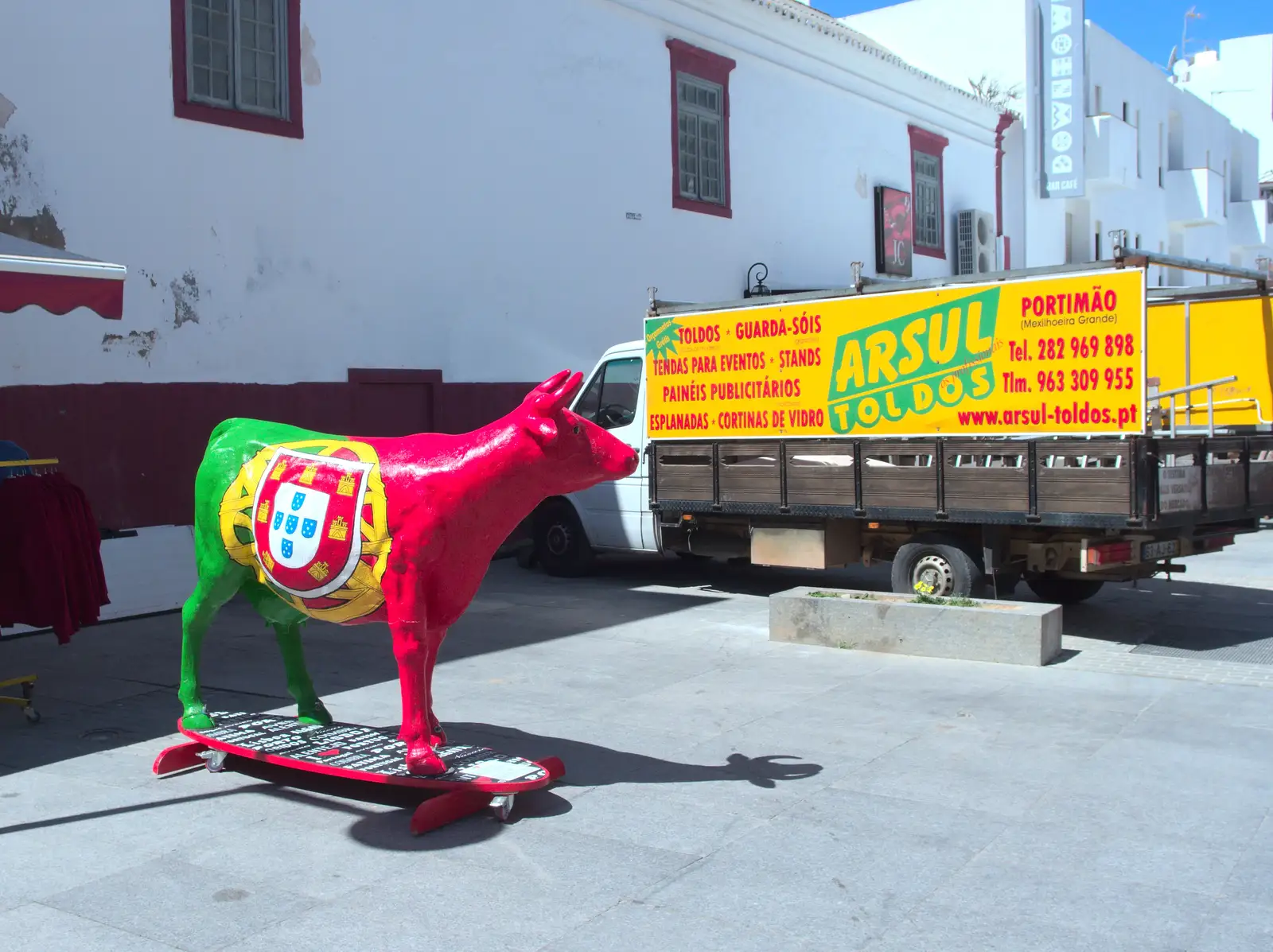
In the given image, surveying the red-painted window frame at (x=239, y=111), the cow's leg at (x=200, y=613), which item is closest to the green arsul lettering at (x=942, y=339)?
the cow's leg at (x=200, y=613)

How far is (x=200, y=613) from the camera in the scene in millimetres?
5977

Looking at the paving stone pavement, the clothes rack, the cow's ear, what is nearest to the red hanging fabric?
the clothes rack

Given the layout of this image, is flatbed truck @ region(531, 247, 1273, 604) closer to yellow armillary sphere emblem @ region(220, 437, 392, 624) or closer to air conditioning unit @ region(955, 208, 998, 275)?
yellow armillary sphere emblem @ region(220, 437, 392, 624)

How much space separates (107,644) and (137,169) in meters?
4.29

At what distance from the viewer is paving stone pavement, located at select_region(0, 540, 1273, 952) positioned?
4203mm

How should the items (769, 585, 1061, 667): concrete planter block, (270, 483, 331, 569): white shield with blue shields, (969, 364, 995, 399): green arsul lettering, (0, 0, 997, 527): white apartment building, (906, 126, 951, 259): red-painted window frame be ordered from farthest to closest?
(906, 126, 951, 259): red-painted window frame → (0, 0, 997, 527): white apartment building → (969, 364, 995, 399): green arsul lettering → (769, 585, 1061, 667): concrete planter block → (270, 483, 331, 569): white shield with blue shields

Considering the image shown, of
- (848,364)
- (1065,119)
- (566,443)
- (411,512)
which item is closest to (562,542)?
(848,364)

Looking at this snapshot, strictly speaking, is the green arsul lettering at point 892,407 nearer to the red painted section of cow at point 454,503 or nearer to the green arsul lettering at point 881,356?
the green arsul lettering at point 881,356

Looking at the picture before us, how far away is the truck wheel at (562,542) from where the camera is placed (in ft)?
42.3

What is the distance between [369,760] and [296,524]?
111 centimetres

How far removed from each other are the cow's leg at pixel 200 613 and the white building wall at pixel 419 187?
200 inches

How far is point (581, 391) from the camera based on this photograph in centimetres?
1288

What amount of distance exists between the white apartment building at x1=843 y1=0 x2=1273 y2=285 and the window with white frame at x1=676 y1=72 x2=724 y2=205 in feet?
31.3

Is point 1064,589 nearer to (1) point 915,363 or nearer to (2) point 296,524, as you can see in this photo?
(1) point 915,363
